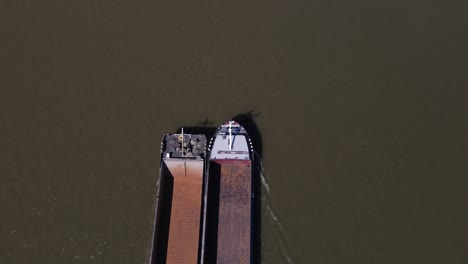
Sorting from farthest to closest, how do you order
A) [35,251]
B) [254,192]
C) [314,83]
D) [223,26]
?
[223,26], [314,83], [254,192], [35,251]

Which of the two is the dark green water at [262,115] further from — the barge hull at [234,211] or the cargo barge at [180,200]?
the barge hull at [234,211]

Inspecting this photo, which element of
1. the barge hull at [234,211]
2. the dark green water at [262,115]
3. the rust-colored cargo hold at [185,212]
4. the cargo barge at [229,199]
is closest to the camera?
the barge hull at [234,211]

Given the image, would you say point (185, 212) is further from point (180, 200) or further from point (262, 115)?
point (262, 115)

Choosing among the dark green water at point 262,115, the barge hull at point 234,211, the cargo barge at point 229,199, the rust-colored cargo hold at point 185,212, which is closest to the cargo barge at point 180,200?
the rust-colored cargo hold at point 185,212

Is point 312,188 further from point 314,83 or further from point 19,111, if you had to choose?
point 19,111

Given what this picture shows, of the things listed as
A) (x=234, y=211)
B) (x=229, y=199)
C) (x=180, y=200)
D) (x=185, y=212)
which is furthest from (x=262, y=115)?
(x=185, y=212)

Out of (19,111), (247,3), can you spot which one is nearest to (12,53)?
(19,111)

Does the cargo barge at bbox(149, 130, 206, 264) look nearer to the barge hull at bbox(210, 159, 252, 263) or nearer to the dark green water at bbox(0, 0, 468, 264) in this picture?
the dark green water at bbox(0, 0, 468, 264)

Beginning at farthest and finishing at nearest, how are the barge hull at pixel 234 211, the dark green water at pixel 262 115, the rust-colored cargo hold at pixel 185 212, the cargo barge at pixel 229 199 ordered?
the dark green water at pixel 262 115, the rust-colored cargo hold at pixel 185 212, the cargo barge at pixel 229 199, the barge hull at pixel 234 211

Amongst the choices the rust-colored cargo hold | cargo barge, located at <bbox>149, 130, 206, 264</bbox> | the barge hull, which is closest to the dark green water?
cargo barge, located at <bbox>149, 130, 206, 264</bbox>
